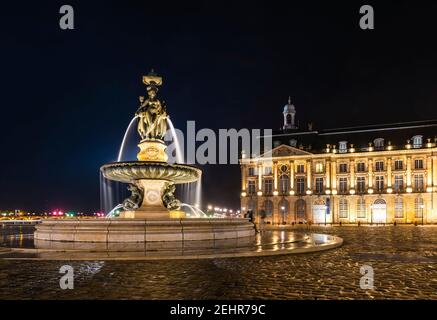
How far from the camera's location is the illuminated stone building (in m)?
68.0

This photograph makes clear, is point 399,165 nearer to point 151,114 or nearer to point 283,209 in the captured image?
point 283,209

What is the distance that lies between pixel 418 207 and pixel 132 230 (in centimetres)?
6258

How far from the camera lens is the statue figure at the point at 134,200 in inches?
768

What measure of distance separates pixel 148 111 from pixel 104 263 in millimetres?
10267

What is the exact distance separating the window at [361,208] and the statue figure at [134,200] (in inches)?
2269

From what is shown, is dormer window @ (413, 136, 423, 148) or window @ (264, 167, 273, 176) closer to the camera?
dormer window @ (413, 136, 423, 148)

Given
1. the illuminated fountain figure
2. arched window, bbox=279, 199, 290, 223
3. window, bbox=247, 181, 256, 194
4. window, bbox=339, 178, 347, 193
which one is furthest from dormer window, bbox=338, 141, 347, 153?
the illuminated fountain figure

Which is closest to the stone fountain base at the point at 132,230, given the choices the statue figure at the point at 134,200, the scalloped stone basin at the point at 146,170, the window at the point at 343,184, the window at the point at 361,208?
the scalloped stone basin at the point at 146,170

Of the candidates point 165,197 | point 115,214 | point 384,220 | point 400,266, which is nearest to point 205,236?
point 165,197

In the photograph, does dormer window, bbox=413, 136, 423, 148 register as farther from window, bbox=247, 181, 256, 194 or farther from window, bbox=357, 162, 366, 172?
window, bbox=247, 181, 256, 194

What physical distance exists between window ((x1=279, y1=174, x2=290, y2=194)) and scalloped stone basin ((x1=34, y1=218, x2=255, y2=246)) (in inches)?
2345

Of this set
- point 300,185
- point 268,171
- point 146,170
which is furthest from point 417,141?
point 146,170
